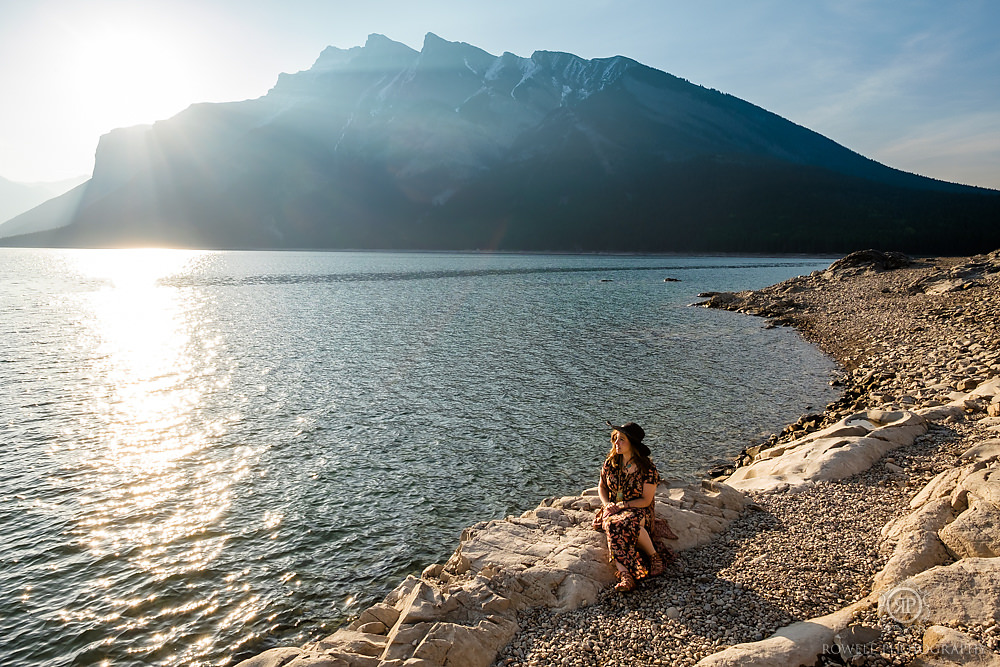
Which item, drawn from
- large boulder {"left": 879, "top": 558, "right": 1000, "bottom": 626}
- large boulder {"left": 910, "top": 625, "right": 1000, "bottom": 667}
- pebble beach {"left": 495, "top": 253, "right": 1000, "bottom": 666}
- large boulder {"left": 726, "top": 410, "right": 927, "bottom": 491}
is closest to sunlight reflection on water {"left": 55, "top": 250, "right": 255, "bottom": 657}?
pebble beach {"left": 495, "top": 253, "right": 1000, "bottom": 666}

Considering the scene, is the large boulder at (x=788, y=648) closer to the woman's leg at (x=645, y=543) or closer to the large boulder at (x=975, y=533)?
the woman's leg at (x=645, y=543)

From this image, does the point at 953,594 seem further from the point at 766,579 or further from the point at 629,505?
the point at 629,505

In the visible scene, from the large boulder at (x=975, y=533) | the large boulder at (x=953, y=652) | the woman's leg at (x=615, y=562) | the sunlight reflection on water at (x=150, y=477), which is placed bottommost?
the sunlight reflection on water at (x=150, y=477)

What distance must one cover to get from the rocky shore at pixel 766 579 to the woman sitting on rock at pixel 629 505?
0.36 m

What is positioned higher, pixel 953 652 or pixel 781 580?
pixel 953 652

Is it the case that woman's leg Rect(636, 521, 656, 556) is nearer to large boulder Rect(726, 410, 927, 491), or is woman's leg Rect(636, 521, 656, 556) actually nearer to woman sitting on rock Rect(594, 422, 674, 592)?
woman sitting on rock Rect(594, 422, 674, 592)

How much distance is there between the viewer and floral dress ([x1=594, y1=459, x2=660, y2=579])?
9.70m

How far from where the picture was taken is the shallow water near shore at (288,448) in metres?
11.3

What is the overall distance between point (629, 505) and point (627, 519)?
31 centimetres

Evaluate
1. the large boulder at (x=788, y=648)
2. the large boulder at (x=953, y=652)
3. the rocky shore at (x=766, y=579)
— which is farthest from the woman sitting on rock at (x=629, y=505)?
the large boulder at (x=953, y=652)

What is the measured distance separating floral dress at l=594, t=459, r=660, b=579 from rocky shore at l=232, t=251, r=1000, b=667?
40 cm

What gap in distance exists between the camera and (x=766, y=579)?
30.0 feet

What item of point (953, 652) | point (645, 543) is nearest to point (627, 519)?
point (645, 543)

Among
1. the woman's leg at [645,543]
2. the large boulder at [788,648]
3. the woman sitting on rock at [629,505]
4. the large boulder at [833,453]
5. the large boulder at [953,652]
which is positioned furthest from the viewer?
the large boulder at [833,453]
